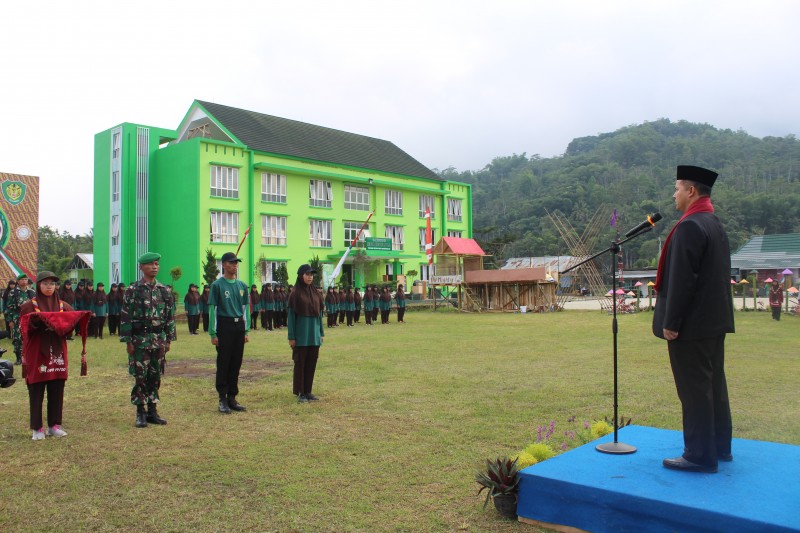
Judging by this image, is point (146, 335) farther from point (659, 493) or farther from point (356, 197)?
point (356, 197)

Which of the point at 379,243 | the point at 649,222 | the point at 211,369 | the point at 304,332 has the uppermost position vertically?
the point at 379,243

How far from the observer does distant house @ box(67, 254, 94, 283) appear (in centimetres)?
4912

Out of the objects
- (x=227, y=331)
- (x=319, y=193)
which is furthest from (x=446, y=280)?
(x=227, y=331)

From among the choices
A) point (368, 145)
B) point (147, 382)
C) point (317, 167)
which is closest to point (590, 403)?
point (147, 382)

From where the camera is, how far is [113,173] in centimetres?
4006

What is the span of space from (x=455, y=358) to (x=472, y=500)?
859 centimetres

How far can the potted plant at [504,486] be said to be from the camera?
418 centimetres

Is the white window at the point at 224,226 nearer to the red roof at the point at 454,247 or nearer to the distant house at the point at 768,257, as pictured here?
the red roof at the point at 454,247

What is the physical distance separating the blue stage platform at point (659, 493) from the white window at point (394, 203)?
146ft

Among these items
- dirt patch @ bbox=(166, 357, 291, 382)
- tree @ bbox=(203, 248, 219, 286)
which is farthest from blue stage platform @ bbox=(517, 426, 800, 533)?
tree @ bbox=(203, 248, 219, 286)

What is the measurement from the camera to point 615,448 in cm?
452

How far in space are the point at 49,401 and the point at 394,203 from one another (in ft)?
141

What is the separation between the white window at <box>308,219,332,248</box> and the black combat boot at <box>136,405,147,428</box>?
3661 centimetres

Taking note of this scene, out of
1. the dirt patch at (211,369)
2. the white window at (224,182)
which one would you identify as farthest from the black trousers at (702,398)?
the white window at (224,182)
